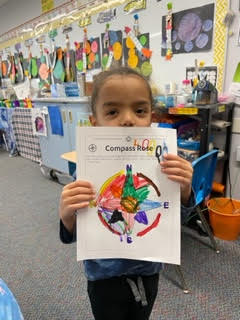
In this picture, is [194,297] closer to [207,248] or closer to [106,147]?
[207,248]

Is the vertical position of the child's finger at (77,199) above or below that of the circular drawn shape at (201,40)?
below

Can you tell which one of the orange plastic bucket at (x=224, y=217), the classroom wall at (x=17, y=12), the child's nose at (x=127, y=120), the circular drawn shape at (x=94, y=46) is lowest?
the orange plastic bucket at (x=224, y=217)

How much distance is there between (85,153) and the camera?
1.84ft

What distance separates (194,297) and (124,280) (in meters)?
0.82

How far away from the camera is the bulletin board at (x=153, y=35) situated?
1751 mm

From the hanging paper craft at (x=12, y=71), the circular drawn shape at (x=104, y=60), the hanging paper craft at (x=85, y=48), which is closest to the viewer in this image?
the circular drawn shape at (x=104, y=60)

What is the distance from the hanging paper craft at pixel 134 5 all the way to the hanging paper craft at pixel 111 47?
207 mm

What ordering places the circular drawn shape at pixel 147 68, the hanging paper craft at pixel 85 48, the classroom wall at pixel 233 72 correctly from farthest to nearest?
1. the hanging paper craft at pixel 85 48
2. the circular drawn shape at pixel 147 68
3. the classroom wall at pixel 233 72

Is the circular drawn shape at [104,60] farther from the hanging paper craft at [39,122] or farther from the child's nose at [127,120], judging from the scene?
the child's nose at [127,120]

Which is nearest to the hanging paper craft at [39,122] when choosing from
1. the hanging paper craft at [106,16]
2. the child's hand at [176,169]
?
the hanging paper craft at [106,16]

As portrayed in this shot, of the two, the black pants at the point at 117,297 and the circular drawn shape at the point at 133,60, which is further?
the circular drawn shape at the point at 133,60

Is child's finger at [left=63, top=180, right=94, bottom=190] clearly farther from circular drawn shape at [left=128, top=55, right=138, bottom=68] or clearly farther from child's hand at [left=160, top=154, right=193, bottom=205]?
circular drawn shape at [left=128, top=55, right=138, bottom=68]

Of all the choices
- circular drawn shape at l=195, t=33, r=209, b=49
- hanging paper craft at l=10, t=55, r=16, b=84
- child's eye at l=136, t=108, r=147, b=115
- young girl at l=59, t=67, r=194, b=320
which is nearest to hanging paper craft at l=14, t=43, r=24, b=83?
hanging paper craft at l=10, t=55, r=16, b=84

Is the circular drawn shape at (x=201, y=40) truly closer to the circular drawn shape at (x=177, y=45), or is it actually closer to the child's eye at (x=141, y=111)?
the circular drawn shape at (x=177, y=45)
